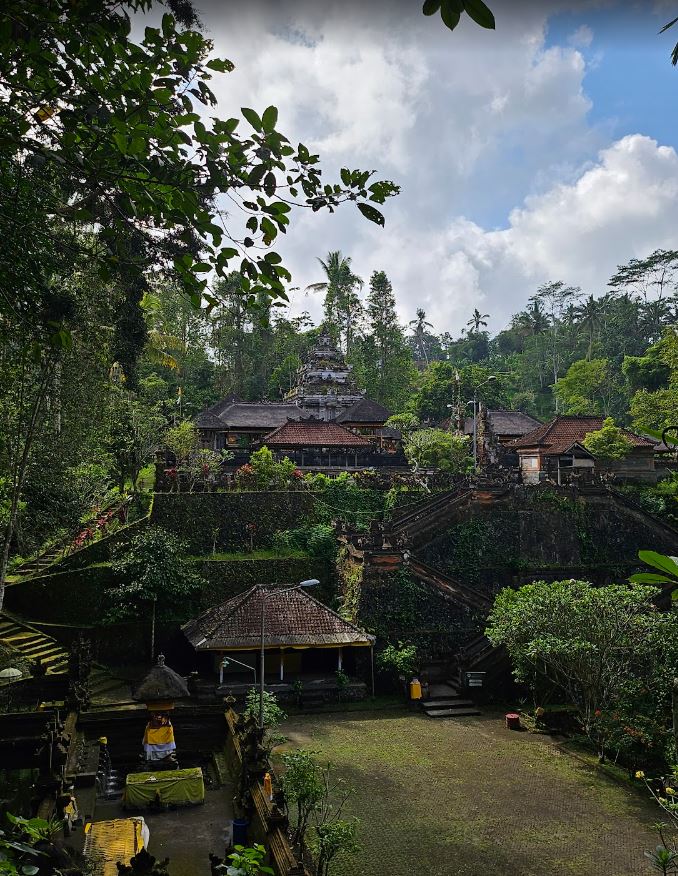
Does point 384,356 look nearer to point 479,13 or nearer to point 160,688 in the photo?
point 160,688

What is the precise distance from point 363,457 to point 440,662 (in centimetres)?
1505

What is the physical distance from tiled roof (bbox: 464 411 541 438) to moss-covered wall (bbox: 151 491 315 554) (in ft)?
70.6

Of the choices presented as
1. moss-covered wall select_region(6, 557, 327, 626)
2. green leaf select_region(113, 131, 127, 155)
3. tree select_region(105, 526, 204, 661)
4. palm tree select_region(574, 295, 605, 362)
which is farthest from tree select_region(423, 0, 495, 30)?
palm tree select_region(574, 295, 605, 362)

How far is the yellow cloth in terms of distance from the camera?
40.5ft

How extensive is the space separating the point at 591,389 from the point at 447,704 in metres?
42.8

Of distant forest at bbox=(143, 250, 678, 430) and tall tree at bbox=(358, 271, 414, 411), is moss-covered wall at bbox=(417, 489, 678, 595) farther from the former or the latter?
tall tree at bbox=(358, 271, 414, 411)

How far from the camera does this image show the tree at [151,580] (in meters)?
21.2

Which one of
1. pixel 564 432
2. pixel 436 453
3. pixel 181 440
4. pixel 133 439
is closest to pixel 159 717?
pixel 133 439

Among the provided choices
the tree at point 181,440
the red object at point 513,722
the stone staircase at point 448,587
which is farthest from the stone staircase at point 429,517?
the tree at point 181,440

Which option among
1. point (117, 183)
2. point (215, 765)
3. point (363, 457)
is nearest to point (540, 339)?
point (363, 457)

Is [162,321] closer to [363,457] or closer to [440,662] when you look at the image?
[363,457]

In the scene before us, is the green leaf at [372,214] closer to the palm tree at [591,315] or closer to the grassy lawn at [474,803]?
the grassy lawn at [474,803]

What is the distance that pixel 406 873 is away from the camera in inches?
421

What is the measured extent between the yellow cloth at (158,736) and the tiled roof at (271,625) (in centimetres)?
640
